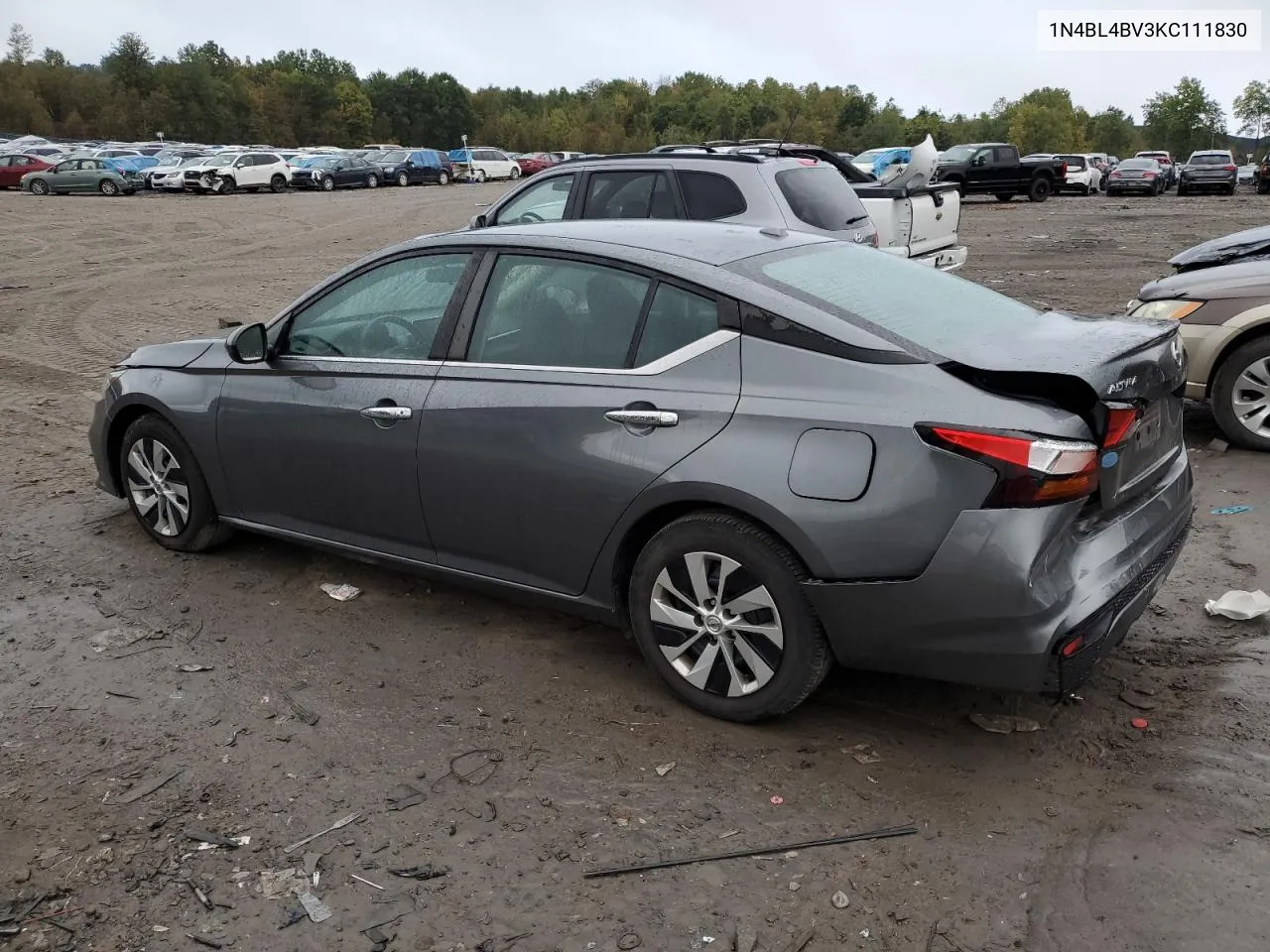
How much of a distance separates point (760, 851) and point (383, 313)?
271cm

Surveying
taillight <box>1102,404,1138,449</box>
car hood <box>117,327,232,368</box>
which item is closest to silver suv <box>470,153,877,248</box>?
car hood <box>117,327,232,368</box>

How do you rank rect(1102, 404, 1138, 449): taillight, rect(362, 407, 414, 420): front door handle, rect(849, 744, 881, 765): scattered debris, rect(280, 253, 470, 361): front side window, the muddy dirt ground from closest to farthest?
1. the muddy dirt ground
2. rect(1102, 404, 1138, 449): taillight
3. rect(849, 744, 881, 765): scattered debris
4. rect(362, 407, 414, 420): front door handle
5. rect(280, 253, 470, 361): front side window

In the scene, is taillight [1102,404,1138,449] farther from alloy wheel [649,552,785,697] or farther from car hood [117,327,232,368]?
car hood [117,327,232,368]

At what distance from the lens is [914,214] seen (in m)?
10.6

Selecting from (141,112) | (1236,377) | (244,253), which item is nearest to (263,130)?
(141,112)

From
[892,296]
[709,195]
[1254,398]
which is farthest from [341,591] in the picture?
[1254,398]

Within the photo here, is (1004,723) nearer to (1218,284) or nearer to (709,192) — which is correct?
(1218,284)

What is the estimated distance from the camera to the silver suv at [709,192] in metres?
8.35

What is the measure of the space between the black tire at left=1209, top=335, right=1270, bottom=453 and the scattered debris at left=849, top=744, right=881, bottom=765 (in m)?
4.35

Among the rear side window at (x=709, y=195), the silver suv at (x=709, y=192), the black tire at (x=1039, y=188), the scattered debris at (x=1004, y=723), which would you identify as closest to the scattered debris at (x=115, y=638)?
the scattered debris at (x=1004, y=723)

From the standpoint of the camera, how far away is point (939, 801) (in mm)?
3270

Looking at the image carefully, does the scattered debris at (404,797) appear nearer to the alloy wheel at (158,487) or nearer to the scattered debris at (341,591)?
the scattered debris at (341,591)

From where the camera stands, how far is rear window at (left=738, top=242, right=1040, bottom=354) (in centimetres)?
360

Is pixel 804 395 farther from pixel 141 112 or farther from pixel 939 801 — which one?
pixel 141 112
